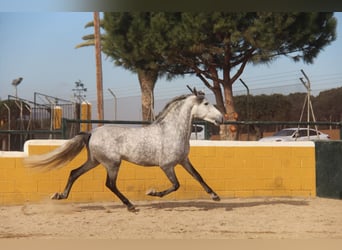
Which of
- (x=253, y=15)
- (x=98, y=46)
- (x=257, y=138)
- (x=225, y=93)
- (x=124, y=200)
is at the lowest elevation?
(x=124, y=200)

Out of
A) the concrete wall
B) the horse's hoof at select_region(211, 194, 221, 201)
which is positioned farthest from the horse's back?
the concrete wall

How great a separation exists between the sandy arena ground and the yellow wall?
8.0 inches

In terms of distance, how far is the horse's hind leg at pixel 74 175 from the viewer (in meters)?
7.31

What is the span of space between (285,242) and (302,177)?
213 cm

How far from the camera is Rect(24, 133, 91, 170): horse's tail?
7.25 metres

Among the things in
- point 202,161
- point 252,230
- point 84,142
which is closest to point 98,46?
point 84,142

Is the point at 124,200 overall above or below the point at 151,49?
below

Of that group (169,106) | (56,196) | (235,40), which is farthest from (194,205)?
(235,40)

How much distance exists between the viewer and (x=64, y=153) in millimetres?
7297

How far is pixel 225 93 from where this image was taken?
8.30m

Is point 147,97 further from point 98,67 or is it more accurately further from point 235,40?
point 235,40

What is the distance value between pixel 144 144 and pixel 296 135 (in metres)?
3.07

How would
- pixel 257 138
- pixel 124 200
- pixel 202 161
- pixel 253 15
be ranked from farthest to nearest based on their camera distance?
pixel 253 15 < pixel 257 138 < pixel 202 161 < pixel 124 200

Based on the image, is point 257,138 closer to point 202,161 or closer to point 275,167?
point 275,167
